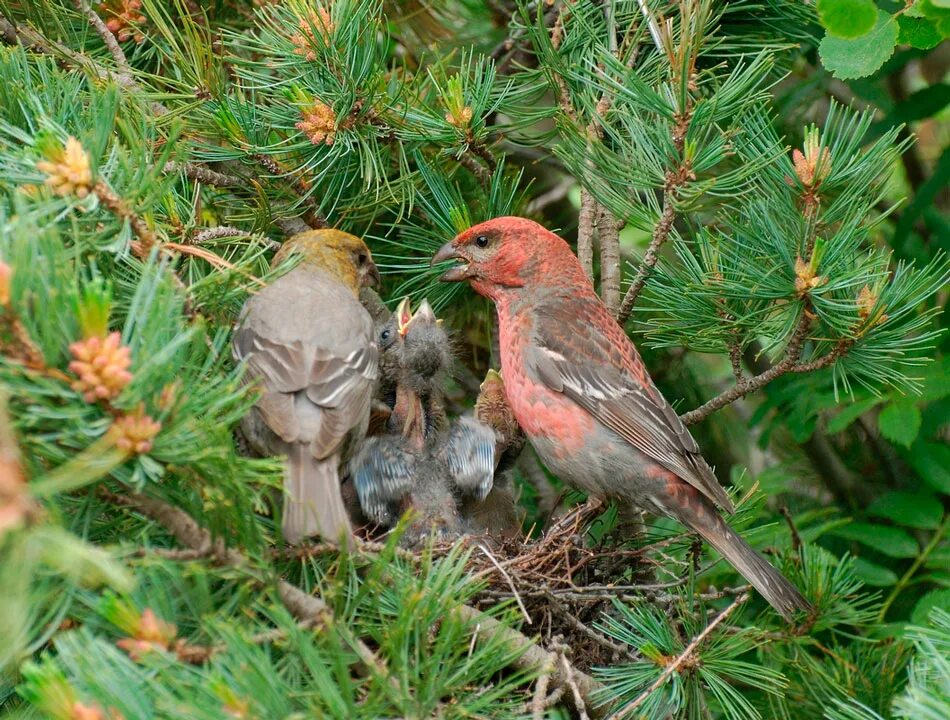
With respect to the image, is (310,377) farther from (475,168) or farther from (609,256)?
(609,256)

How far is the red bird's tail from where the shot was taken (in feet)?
13.1

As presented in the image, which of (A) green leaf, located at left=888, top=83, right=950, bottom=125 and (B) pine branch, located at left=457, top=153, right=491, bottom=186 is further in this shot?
(A) green leaf, located at left=888, top=83, right=950, bottom=125

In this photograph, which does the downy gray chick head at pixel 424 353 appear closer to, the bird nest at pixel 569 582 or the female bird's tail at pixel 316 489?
the bird nest at pixel 569 582

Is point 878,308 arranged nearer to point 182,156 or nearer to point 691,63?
point 691,63

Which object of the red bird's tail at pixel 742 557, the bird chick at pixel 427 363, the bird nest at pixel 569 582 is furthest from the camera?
the bird chick at pixel 427 363

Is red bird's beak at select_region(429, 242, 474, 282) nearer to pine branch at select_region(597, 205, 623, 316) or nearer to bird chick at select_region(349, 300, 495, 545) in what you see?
bird chick at select_region(349, 300, 495, 545)

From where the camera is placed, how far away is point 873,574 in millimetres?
4496

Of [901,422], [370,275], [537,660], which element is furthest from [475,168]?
[537,660]

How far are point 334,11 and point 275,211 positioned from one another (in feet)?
2.95

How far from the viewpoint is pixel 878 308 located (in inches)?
139

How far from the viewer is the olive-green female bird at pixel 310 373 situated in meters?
3.55

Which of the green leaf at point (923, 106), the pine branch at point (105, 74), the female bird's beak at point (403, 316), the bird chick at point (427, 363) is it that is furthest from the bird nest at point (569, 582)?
the green leaf at point (923, 106)

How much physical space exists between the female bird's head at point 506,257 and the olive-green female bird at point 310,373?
1.77 ft

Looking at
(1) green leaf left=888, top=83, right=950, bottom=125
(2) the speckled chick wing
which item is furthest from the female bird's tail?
(1) green leaf left=888, top=83, right=950, bottom=125
